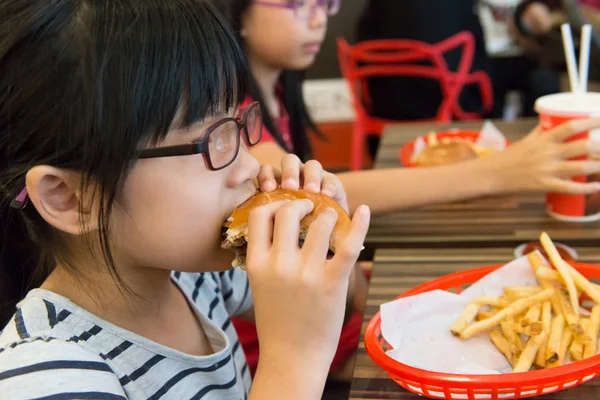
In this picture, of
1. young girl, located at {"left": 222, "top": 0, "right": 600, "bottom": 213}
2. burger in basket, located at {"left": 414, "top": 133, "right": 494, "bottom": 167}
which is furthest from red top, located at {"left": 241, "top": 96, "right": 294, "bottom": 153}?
burger in basket, located at {"left": 414, "top": 133, "right": 494, "bottom": 167}

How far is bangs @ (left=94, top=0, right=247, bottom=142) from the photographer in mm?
873

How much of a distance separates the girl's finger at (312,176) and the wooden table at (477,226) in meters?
0.29

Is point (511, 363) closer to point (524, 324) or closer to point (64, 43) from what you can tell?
point (524, 324)

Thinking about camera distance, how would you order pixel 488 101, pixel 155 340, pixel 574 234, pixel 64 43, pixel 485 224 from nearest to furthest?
pixel 64 43 → pixel 155 340 → pixel 574 234 → pixel 485 224 → pixel 488 101

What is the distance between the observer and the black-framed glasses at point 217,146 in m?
0.92

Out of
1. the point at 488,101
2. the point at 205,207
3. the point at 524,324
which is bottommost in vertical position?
the point at 488,101

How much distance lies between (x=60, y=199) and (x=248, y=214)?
29 centimetres

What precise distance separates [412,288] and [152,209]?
513 millimetres

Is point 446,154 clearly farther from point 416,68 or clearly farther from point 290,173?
point 416,68

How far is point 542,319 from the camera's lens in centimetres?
100

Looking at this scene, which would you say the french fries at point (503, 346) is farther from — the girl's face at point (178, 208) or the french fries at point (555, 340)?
the girl's face at point (178, 208)

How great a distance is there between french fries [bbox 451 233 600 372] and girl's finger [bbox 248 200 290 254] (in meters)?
0.34

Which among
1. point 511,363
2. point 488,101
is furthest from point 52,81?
point 488,101

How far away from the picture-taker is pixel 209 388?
1110 millimetres
